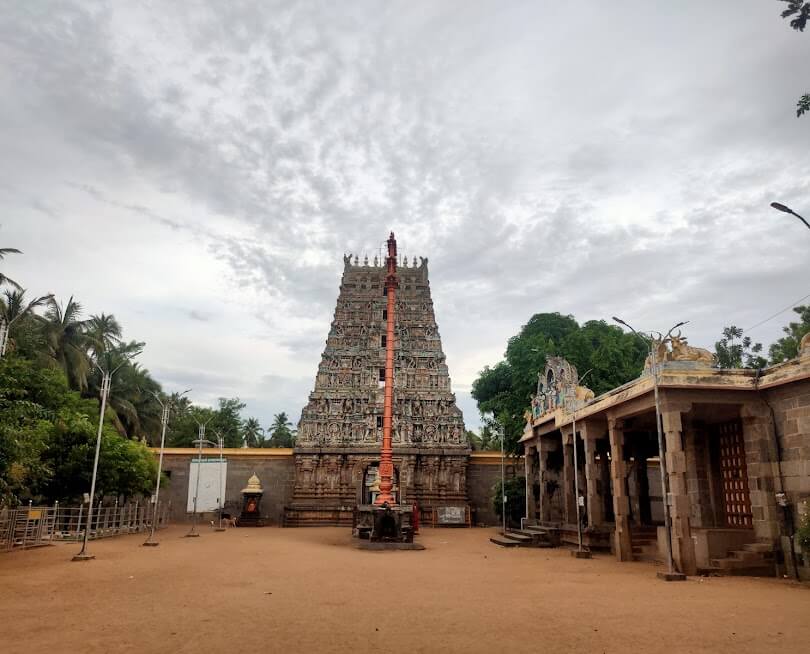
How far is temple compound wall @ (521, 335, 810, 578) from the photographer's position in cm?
1711

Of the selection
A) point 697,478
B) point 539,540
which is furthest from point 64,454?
point 697,478

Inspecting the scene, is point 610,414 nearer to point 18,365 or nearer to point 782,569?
point 782,569

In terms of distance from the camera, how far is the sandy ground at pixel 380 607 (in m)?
8.98

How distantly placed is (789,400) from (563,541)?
14.1 m

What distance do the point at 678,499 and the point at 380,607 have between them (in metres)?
10.0

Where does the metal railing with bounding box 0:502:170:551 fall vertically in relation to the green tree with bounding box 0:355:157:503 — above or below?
below

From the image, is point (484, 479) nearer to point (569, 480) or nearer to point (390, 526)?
point (569, 480)

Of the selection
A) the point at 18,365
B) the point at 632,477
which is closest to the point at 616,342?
Result: the point at 632,477

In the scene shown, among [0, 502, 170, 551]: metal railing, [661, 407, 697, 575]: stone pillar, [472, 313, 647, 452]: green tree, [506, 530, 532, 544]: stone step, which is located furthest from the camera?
[472, 313, 647, 452]: green tree

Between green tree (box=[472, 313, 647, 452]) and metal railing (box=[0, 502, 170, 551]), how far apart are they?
928 inches

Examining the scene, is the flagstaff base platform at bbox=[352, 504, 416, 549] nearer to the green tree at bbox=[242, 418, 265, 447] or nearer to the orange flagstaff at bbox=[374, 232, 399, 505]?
the orange flagstaff at bbox=[374, 232, 399, 505]

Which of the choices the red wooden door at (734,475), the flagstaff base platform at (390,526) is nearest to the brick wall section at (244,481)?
→ the flagstaff base platform at (390,526)

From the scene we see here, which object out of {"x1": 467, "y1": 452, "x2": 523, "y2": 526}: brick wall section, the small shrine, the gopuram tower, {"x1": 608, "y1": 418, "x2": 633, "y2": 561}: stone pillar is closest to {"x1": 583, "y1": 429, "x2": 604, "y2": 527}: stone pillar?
{"x1": 608, "y1": 418, "x2": 633, "y2": 561}: stone pillar

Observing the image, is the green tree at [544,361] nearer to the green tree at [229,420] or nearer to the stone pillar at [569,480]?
the stone pillar at [569,480]
